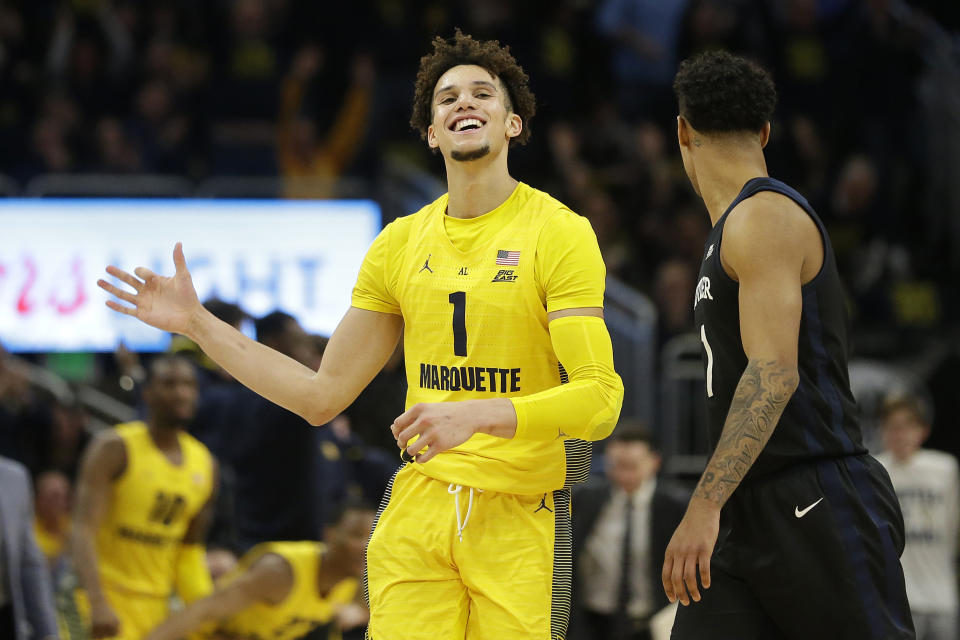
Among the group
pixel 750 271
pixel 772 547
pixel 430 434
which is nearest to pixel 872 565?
pixel 772 547

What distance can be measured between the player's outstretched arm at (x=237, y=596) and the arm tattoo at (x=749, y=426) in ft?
12.0

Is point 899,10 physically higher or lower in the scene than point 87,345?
higher

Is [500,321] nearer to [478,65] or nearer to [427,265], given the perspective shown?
[427,265]

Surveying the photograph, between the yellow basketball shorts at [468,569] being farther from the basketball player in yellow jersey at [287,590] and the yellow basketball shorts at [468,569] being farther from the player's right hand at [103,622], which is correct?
the player's right hand at [103,622]

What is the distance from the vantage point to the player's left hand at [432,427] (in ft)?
12.3

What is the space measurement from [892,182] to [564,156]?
3.59m

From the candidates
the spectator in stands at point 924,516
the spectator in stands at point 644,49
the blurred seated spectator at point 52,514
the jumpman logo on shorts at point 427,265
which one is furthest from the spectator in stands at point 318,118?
the jumpman logo on shorts at point 427,265

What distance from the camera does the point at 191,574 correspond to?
8.38 m

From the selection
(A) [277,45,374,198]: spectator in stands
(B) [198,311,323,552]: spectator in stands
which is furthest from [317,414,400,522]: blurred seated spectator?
(A) [277,45,374,198]: spectator in stands

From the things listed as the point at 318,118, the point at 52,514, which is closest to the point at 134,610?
the point at 52,514

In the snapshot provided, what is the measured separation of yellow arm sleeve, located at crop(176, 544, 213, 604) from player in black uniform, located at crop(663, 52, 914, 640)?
192 inches

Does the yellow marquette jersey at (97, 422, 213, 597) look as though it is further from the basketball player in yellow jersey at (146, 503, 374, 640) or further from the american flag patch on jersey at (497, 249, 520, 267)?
the american flag patch on jersey at (497, 249, 520, 267)

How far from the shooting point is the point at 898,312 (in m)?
13.4

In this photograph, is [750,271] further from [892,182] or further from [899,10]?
[899,10]
